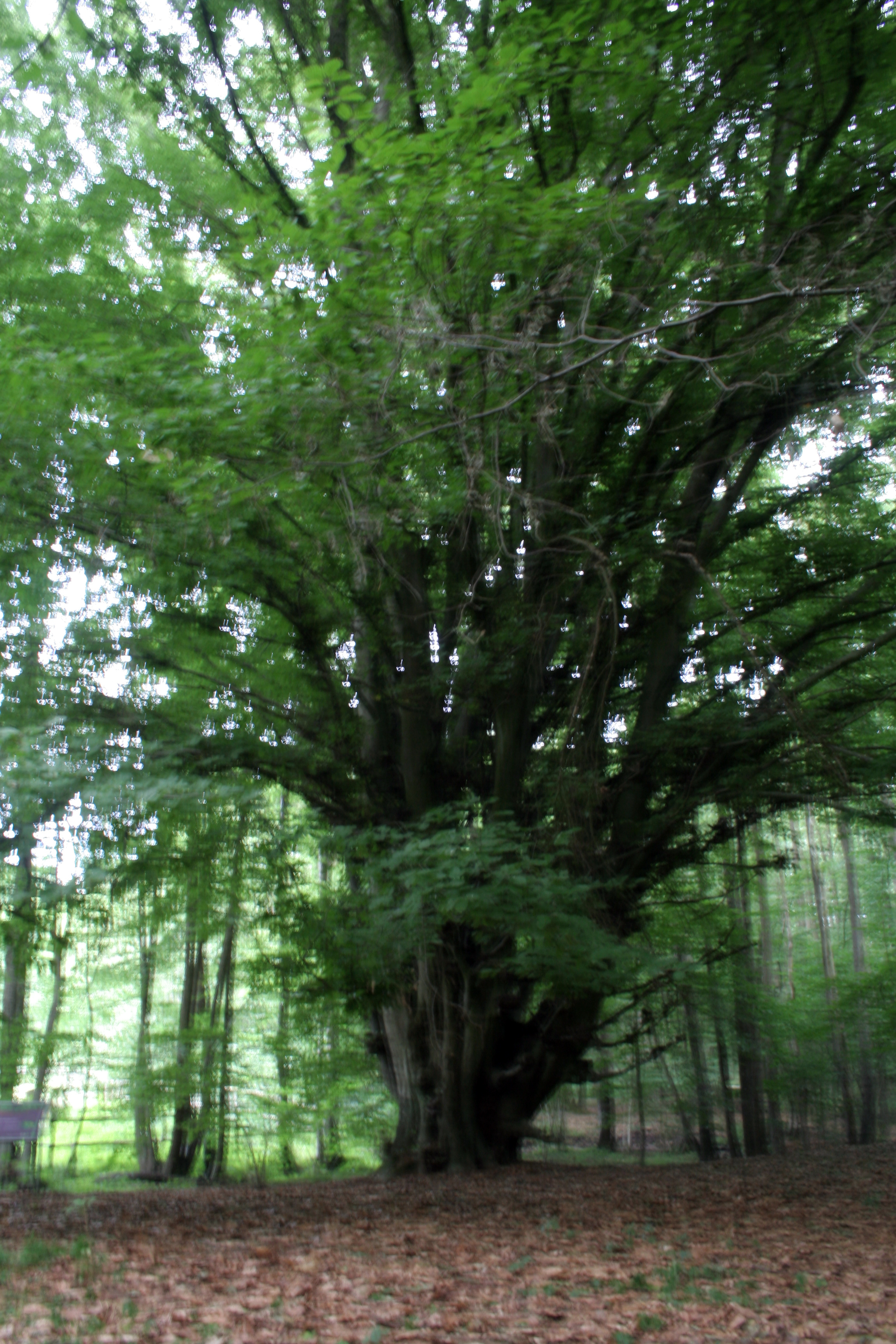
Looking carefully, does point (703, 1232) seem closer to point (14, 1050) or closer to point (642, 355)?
point (642, 355)

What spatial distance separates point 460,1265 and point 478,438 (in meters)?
4.54

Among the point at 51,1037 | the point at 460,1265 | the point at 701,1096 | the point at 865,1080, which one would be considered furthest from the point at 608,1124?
the point at 460,1265

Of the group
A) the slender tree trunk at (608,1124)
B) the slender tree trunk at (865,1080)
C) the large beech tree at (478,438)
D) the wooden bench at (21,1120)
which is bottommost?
the slender tree trunk at (608,1124)

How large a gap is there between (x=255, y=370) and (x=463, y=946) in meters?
5.08

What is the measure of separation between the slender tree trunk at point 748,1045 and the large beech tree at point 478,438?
603 centimetres

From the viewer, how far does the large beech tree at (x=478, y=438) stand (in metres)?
5.32

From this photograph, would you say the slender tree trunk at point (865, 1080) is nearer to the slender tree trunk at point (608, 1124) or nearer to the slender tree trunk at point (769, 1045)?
the slender tree trunk at point (769, 1045)

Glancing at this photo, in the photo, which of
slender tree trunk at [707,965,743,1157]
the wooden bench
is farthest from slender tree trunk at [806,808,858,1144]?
the wooden bench

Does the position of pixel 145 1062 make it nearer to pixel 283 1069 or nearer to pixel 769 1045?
pixel 283 1069

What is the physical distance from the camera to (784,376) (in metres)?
5.46

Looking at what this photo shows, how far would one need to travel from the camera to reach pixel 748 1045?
1404 centimetres

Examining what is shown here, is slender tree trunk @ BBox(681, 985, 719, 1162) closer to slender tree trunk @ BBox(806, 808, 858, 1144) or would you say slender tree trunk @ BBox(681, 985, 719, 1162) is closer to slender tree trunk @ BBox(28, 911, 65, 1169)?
slender tree trunk @ BBox(806, 808, 858, 1144)

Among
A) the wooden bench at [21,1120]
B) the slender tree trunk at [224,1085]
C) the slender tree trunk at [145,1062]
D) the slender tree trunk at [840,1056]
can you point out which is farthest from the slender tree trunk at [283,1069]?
the slender tree trunk at [840,1056]

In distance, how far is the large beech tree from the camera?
5316 mm
